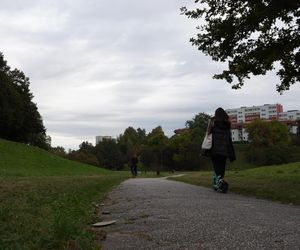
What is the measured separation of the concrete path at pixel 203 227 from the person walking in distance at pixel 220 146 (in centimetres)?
366

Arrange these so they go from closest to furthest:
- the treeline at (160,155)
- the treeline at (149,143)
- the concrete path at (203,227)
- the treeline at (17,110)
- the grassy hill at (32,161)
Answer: the concrete path at (203,227)
the grassy hill at (32,161)
the treeline at (17,110)
the treeline at (149,143)
the treeline at (160,155)

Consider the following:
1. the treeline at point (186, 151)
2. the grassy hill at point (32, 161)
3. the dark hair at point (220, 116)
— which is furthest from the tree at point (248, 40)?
the treeline at point (186, 151)

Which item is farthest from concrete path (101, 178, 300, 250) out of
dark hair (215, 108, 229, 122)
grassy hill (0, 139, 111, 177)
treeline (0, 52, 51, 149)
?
treeline (0, 52, 51, 149)

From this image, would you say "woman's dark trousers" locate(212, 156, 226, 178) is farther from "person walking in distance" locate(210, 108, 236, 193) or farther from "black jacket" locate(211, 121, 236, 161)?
"black jacket" locate(211, 121, 236, 161)

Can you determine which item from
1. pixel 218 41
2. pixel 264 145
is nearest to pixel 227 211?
pixel 218 41

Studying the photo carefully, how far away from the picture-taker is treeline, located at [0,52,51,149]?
73000 millimetres

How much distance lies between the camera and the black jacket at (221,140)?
13.4 metres

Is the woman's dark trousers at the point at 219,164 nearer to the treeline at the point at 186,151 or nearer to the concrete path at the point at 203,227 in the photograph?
the concrete path at the point at 203,227

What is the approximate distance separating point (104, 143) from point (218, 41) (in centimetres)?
13143

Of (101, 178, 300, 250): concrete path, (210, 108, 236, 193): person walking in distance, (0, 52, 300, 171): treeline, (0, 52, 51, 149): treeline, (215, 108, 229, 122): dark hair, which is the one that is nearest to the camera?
(101, 178, 300, 250): concrete path

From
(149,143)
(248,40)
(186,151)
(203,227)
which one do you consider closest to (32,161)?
(248,40)

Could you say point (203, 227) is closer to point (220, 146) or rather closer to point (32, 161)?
point (220, 146)

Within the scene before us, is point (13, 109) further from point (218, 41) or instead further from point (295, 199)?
point (295, 199)

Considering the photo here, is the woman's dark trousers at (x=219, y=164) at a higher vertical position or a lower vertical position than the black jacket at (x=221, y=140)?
lower
